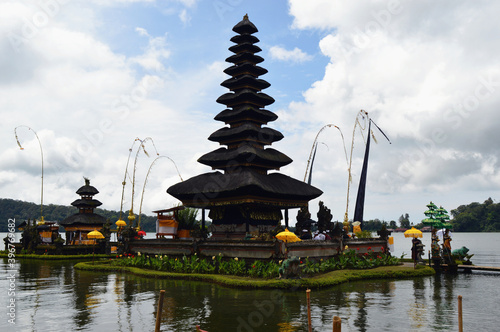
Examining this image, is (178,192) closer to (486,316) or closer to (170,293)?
(170,293)

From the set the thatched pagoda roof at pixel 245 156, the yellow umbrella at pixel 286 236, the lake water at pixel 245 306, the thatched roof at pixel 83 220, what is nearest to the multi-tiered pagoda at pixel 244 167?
the thatched pagoda roof at pixel 245 156

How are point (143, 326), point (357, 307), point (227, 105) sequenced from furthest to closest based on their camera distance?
point (227, 105), point (357, 307), point (143, 326)

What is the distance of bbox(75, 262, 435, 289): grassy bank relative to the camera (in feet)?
73.6

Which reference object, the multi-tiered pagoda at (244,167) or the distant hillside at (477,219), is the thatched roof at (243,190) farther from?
the distant hillside at (477,219)

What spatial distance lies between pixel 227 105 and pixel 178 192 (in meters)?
10.2

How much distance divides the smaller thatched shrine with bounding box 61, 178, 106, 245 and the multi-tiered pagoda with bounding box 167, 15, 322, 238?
26.2 m

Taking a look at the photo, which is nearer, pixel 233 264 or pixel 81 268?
pixel 233 264

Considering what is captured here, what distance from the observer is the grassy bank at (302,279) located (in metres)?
22.4

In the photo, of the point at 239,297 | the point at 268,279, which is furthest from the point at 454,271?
the point at 239,297

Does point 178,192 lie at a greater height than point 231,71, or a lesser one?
lesser

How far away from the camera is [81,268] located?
34.8 m

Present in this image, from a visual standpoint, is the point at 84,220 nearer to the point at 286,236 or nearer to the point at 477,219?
the point at 286,236

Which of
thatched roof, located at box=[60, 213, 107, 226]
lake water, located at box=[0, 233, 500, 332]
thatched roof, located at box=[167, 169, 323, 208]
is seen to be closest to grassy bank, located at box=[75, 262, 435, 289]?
lake water, located at box=[0, 233, 500, 332]

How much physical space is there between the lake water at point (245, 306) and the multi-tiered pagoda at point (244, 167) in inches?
391
